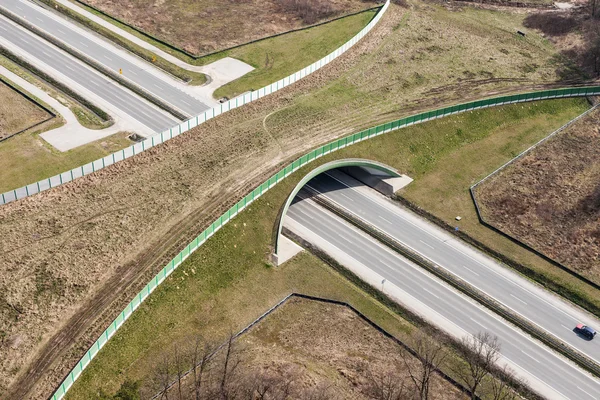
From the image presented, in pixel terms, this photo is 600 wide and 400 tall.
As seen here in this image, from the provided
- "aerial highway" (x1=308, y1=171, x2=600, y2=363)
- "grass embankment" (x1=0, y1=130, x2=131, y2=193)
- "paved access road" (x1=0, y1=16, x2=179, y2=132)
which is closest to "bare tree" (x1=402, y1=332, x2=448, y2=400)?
"aerial highway" (x1=308, y1=171, x2=600, y2=363)

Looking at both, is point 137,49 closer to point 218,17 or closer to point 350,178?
point 218,17

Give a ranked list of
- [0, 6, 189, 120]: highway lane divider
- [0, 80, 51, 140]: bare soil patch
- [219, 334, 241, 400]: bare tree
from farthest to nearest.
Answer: [0, 6, 189, 120]: highway lane divider
[0, 80, 51, 140]: bare soil patch
[219, 334, 241, 400]: bare tree

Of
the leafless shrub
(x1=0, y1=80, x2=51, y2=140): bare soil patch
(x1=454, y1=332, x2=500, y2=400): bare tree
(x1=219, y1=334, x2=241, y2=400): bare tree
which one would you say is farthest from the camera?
the leafless shrub

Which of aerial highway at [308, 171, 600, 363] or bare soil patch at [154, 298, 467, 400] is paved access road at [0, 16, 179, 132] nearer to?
aerial highway at [308, 171, 600, 363]

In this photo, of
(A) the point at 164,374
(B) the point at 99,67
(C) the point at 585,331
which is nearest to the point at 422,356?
(C) the point at 585,331

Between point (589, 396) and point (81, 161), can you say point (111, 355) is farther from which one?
point (589, 396)

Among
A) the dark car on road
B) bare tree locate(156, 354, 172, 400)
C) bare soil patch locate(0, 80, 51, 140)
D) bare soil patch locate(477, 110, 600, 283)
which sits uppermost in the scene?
bare soil patch locate(0, 80, 51, 140)

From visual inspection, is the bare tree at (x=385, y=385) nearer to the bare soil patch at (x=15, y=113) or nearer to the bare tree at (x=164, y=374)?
the bare tree at (x=164, y=374)
